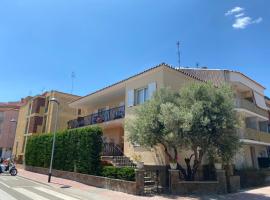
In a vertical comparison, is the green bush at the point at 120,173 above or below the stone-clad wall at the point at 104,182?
above

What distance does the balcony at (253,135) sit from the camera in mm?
23644

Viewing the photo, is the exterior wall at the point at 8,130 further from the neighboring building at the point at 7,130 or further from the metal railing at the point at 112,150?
the metal railing at the point at 112,150

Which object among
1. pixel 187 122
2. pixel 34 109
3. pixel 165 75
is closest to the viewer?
pixel 187 122

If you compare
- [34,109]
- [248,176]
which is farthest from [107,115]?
[34,109]

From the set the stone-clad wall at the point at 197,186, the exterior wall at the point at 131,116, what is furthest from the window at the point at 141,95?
the stone-clad wall at the point at 197,186

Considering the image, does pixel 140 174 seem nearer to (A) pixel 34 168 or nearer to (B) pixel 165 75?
(B) pixel 165 75

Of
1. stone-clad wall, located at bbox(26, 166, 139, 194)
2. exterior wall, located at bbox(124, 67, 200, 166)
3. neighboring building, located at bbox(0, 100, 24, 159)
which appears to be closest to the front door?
exterior wall, located at bbox(124, 67, 200, 166)

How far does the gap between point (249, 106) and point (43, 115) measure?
2892 centimetres

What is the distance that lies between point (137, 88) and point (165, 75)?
9.95ft

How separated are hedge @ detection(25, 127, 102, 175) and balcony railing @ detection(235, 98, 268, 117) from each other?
41.1 ft

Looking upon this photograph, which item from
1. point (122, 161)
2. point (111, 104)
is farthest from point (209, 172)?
point (111, 104)

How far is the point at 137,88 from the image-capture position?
68.0ft

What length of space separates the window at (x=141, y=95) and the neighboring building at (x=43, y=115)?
63.9 ft

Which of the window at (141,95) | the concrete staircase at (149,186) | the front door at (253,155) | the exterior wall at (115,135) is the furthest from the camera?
the front door at (253,155)
